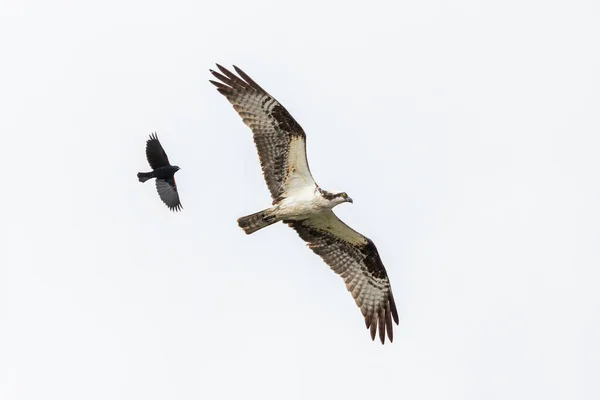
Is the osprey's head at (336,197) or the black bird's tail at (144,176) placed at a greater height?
the black bird's tail at (144,176)

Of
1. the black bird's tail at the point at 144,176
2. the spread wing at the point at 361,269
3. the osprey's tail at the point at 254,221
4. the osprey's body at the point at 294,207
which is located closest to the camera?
the osprey's body at the point at 294,207

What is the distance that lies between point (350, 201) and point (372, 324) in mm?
3209

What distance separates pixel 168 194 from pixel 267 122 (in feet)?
21.0

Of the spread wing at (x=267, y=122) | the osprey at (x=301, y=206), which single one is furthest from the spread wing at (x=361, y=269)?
the spread wing at (x=267, y=122)

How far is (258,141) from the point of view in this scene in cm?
2180

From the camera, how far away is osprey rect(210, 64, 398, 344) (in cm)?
2169

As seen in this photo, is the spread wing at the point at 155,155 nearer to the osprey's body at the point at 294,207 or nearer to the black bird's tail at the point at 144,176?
the black bird's tail at the point at 144,176

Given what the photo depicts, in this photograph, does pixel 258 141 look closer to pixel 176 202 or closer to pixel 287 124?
pixel 287 124

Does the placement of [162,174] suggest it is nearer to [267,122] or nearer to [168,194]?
[168,194]

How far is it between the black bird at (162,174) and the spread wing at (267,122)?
18.0ft

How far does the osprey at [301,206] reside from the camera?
71.2 feet

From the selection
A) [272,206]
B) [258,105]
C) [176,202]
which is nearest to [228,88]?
[258,105]

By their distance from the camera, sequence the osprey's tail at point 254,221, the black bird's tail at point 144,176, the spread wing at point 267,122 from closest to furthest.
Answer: the spread wing at point 267,122, the osprey's tail at point 254,221, the black bird's tail at point 144,176

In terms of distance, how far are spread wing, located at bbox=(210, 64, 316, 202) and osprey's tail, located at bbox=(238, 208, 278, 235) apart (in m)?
1.00
